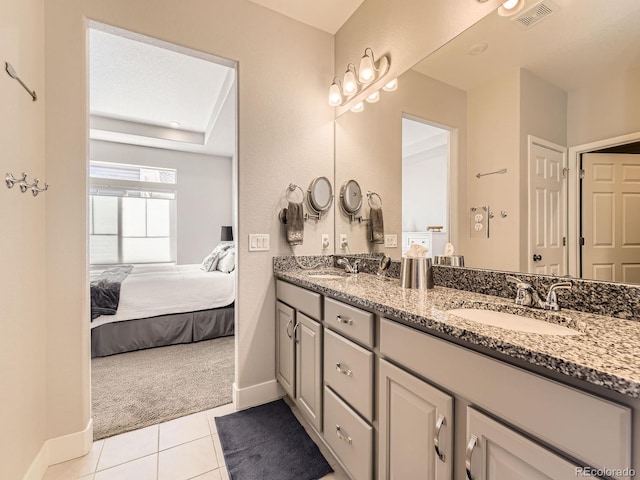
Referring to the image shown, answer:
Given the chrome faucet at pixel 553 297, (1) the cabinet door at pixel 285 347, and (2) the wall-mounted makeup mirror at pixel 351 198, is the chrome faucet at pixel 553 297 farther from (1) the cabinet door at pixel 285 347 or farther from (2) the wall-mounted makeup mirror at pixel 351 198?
(2) the wall-mounted makeup mirror at pixel 351 198

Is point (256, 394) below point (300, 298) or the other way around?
below

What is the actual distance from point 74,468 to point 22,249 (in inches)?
44.2

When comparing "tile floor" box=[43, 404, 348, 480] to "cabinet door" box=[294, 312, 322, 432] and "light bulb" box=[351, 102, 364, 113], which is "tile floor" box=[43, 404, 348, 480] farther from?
"light bulb" box=[351, 102, 364, 113]

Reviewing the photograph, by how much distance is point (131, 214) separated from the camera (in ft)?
17.0

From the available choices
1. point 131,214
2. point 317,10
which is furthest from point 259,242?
point 131,214

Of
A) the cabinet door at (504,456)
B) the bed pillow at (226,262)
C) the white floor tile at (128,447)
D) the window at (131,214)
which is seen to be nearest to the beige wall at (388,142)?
the cabinet door at (504,456)

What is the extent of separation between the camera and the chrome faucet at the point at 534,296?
3.29ft

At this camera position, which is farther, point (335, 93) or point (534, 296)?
point (335, 93)

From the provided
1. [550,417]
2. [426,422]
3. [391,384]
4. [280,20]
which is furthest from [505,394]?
[280,20]

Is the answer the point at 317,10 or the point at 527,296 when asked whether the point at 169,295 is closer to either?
the point at 317,10

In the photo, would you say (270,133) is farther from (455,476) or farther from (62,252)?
(455,476)

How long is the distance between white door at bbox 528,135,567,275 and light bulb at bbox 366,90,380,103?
1129 mm

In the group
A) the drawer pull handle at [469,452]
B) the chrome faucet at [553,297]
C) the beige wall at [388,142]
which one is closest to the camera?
the drawer pull handle at [469,452]

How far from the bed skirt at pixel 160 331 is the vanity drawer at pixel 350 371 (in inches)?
85.0
